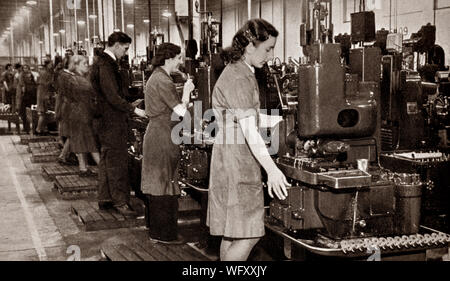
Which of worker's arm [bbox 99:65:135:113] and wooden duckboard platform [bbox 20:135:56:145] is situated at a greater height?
worker's arm [bbox 99:65:135:113]

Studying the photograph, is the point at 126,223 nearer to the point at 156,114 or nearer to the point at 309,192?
the point at 156,114

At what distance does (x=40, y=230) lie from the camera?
4980mm

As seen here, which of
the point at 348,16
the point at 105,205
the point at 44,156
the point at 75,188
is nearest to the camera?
the point at 105,205

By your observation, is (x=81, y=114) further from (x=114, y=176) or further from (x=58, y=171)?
(x=114, y=176)

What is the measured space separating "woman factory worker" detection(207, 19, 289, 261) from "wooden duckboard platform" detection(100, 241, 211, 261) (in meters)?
1.08

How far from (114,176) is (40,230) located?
0.82 metres

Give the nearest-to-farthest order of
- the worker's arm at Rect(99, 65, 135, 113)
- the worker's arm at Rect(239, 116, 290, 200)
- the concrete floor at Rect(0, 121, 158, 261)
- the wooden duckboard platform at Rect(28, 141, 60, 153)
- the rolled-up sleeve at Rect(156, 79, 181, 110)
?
the worker's arm at Rect(239, 116, 290, 200), the rolled-up sleeve at Rect(156, 79, 181, 110), the concrete floor at Rect(0, 121, 158, 261), the worker's arm at Rect(99, 65, 135, 113), the wooden duckboard platform at Rect(28, 141, 60, 153)

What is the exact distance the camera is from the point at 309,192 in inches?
114

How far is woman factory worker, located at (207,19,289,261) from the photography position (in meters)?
2.67

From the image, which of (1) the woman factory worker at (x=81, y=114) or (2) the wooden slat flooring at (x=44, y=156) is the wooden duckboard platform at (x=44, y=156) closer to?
(2) the wooden slat flooring at (x=44, y=156)

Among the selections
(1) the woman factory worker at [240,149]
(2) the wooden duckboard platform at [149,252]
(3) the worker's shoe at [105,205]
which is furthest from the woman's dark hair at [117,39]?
(1) the woman factory worker at [240,149]

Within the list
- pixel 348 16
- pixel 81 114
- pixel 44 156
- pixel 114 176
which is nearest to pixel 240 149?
pixel 114 176

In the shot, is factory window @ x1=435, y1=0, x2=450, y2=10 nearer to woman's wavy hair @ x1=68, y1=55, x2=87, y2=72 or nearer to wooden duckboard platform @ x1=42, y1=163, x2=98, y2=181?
woman's wavy hair @ x1=68, y1=55, x2=87, y2=72

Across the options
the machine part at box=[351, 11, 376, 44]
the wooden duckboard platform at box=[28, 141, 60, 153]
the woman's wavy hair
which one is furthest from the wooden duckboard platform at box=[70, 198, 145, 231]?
the wooden duckboard platform at box=[28, 141, 60, 153]
